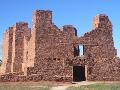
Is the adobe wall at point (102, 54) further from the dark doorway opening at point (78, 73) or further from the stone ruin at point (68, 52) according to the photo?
the dark doorway opening at point (78, 73)

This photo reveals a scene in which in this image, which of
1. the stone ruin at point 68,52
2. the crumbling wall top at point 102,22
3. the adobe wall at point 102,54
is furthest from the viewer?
the crumbling wall top at point 102,22

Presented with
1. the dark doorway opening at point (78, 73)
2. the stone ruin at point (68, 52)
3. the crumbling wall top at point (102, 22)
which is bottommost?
the dark doorway opening at point (78, 73)

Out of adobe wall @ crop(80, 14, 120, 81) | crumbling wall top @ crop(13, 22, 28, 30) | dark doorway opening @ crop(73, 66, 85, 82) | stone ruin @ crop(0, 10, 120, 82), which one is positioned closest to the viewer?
stone ruin @ crop(0, 10, 120, 82)

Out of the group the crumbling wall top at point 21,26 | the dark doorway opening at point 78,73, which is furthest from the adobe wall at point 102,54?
the crumbling wall top at point 21,26

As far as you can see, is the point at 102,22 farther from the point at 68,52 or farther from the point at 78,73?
the point at 78,73

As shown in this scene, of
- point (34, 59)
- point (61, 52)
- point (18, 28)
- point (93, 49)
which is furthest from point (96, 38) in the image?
point (18, 28)

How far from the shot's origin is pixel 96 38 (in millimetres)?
37312

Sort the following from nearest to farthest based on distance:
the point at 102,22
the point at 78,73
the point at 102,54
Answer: the point at 102,54, the point at 102,22, the point at 78,73

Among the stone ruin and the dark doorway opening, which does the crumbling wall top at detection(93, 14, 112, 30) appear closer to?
the stone ruin

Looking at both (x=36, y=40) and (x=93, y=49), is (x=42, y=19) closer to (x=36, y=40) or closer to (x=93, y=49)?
(x=36, y=40)

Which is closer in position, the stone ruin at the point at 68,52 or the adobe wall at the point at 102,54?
the stone ruin at the point at 68,52

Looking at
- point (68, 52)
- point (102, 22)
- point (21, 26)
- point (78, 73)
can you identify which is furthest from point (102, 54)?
point (21, 26)

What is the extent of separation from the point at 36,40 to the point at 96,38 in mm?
5897

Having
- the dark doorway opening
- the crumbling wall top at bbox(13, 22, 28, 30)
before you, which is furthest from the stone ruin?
the crumbling wall top at bbox(13, 22, 28, 30)
